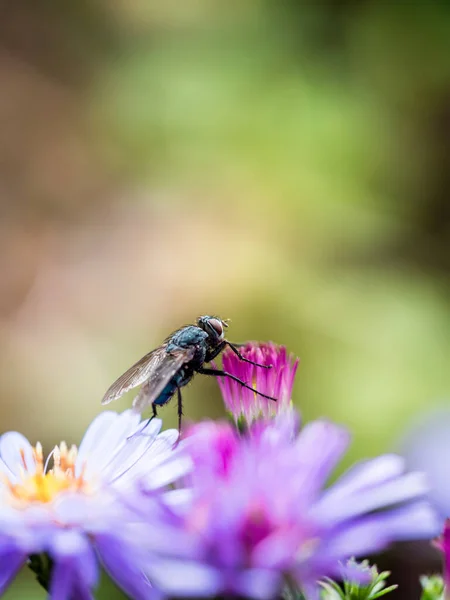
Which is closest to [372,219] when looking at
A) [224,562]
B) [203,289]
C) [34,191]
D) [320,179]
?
[320,179]

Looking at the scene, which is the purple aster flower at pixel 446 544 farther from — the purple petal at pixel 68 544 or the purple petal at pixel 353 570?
the purple petal at pixel 68 544

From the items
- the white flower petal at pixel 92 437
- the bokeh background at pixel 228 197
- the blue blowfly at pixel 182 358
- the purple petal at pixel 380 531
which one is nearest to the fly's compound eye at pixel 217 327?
the blue blowfly at pixel 182 358

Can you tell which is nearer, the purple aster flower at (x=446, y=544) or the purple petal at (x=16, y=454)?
the purple aster flower at (x=446, y=544)

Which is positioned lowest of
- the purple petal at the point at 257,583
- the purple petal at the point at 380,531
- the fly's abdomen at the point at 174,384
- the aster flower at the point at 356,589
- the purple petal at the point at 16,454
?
the purple petal at the point at 16,454

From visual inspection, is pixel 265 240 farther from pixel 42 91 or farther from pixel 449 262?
pixel 42 91

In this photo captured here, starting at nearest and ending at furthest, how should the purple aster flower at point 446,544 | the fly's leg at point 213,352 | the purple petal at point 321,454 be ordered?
the purple petal at point 321,454
the purple aster flower at point 446,544
the fly's leg at point 213,352

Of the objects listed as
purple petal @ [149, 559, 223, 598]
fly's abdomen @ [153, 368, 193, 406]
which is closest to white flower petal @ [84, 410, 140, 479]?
fly's abdomen @ [153, 368, 193, 406]
